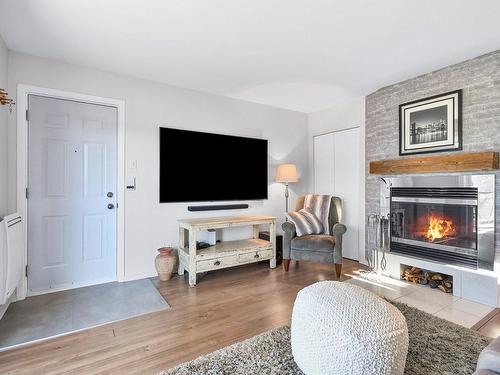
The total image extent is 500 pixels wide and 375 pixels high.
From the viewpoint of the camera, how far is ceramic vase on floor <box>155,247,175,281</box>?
120 inches

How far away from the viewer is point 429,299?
2.59 meters

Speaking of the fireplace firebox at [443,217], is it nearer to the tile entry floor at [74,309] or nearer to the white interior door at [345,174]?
the white interior door at [345,174]

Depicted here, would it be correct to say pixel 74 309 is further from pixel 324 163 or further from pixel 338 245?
pixel 324 163

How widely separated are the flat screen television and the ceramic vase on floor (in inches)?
25.0

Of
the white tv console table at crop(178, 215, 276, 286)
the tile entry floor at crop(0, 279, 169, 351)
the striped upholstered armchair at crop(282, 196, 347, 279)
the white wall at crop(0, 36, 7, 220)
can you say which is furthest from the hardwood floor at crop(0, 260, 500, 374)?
the white wall at crop(0, 36, 7, 220)

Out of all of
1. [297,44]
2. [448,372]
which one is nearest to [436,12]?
[297,44]

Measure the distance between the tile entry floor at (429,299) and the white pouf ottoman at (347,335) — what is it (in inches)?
48.8

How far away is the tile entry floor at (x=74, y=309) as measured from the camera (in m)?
2.02

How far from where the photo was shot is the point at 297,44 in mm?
2432

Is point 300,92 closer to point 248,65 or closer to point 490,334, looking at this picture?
point 248,65

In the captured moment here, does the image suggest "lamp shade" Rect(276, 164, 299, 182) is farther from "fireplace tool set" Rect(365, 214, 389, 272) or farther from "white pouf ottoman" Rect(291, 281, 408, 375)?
"white pouf ottoman" Rect(291, 281, 408, 375)

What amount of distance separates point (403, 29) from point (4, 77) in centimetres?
346

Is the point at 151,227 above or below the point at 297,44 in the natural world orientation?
below

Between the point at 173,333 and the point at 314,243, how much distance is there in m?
1.84
